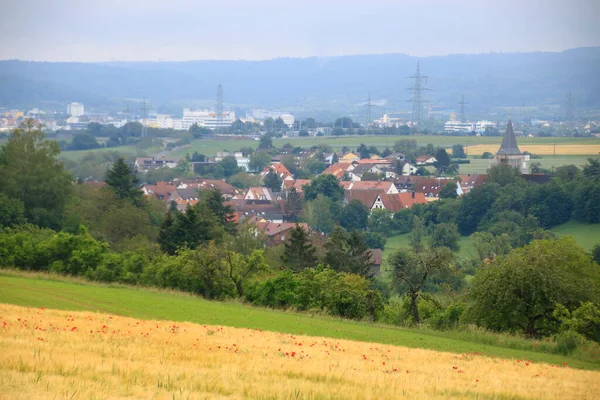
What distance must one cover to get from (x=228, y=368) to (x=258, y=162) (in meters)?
143

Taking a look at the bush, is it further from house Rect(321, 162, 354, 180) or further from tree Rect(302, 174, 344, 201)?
house Rect(321, 162, 354, 180)

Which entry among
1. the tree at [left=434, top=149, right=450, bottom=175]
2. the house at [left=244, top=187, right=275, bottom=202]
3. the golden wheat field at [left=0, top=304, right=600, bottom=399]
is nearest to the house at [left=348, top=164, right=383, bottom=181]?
the tree at [left=434, top=149, right=450, bottom=175]

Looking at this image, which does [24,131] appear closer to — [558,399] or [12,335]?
[12,335]

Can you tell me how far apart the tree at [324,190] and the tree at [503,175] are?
1779 cm

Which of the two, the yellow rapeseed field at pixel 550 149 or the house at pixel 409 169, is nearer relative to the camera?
the yellow rapeseed field at pixel 550 149

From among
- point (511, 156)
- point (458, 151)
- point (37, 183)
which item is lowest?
point (458, 151)

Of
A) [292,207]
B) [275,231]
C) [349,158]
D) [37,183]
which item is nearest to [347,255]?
[37,183]

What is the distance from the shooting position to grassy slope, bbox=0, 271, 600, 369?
75.6 ft

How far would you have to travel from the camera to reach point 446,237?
7625 cm

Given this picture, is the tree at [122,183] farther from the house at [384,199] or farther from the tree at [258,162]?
the tree at [258,162]

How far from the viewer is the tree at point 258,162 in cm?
15512

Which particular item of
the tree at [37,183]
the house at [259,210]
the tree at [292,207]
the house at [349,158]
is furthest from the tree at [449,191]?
the tree at [37,183]

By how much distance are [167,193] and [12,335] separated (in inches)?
3934

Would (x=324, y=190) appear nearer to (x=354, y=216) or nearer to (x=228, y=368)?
(x=354, y=216)
